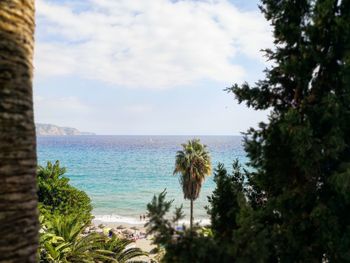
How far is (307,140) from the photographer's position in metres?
7.40

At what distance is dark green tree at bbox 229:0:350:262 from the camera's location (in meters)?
7.63

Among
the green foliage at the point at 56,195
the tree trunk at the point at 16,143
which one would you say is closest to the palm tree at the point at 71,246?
the green foliage at the point at 56,195

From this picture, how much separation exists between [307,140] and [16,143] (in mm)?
5271

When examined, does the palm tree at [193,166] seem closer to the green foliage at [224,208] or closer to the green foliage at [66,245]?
the green foliage at [66,245]

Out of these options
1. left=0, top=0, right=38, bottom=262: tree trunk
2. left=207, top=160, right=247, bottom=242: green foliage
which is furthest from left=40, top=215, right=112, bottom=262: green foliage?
left=0, top=0, right=38, bottom=262: tree trunk

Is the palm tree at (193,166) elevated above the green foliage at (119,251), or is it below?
above

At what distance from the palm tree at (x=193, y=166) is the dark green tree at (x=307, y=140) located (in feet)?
78.6

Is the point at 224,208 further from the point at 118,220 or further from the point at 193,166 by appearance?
the point at 118,220

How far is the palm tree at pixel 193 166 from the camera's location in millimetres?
33250

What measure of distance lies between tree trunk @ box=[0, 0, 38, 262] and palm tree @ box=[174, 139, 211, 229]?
94.5 feet

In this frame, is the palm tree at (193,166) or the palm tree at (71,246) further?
the palm tree at (193,166)

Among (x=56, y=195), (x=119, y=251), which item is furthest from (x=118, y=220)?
(x=119, y=251)

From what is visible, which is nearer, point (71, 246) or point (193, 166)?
point (71, 246)

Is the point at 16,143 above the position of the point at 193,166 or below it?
above
